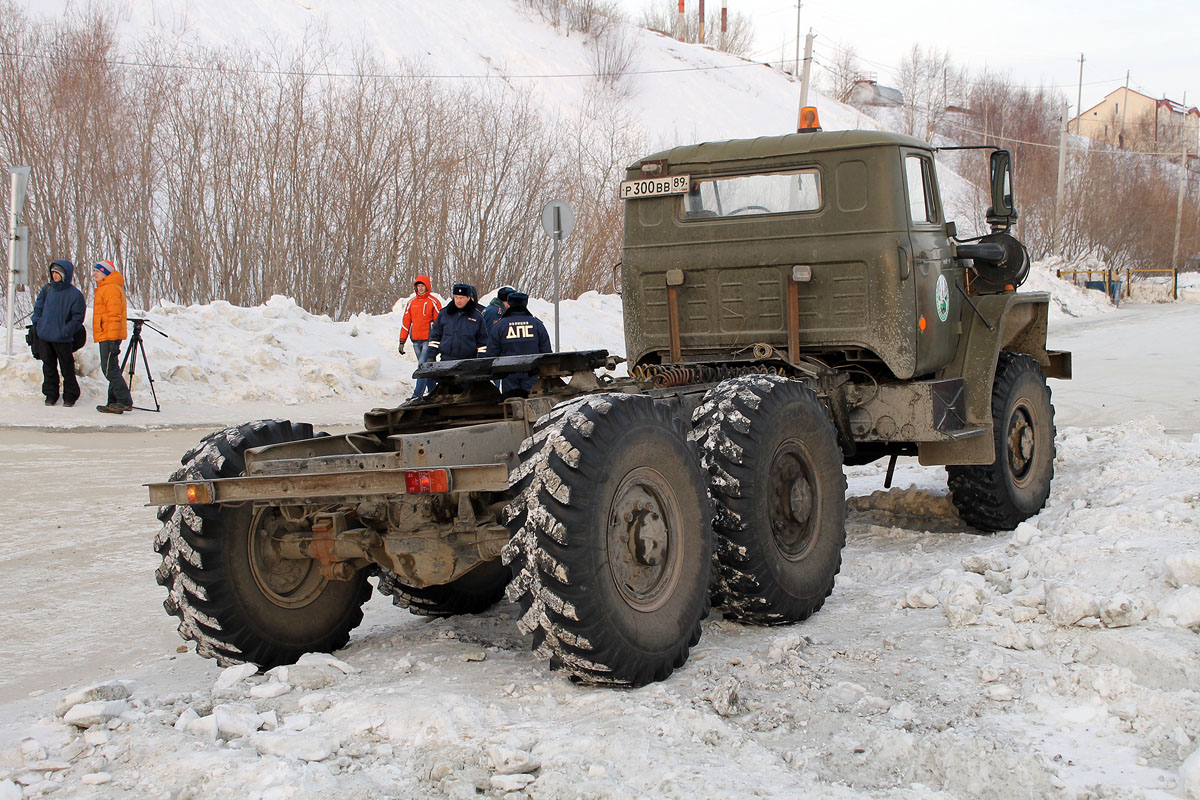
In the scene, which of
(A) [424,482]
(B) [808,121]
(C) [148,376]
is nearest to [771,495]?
(A) [424,482]

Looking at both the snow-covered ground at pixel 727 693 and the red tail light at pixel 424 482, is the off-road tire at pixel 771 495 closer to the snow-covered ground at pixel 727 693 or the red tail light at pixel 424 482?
the snow-covered ground at pixel 727 693

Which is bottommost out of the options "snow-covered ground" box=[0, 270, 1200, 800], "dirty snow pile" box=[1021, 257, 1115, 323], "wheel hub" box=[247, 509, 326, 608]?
"snow-covered ground" box=[0, 270, 1200, 800]

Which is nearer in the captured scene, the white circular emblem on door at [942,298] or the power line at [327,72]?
the white circular emblem on door at [942,298]

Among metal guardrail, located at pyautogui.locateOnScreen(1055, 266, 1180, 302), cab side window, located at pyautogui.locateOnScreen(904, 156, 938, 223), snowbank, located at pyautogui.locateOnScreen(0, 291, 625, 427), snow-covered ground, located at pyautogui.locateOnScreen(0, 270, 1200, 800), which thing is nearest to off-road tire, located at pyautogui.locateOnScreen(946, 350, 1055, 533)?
snow-covered ground, located at pyautogui.locateOnScreen(0, 270, 1200, 800)

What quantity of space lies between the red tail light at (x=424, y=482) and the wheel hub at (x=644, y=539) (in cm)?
71

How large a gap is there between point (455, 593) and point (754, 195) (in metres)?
3.24

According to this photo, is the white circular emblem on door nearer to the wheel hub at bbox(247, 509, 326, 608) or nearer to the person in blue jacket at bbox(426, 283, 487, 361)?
the wheel hub at bbox(247, 509, 326, 608)

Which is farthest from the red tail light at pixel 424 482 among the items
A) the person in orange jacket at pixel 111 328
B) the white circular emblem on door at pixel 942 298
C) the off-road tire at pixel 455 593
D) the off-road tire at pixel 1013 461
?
the person in orange jacket at pixel 111 328

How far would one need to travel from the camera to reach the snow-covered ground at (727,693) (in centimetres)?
375

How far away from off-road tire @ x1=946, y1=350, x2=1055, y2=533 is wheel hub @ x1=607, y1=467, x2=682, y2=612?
3.51 metres

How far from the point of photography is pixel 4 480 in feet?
34.1

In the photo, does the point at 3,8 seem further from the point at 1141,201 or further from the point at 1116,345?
the point at 1141,201

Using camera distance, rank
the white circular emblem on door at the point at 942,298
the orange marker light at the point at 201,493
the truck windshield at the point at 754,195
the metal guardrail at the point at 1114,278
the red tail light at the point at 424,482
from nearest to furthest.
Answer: the red tail light at the point at 424,482 < the orange marker light at the point at 201,493 < the truck windshield at the point at 754,195 < the white circular emblem on door at the point at 942,298 < the metal guardrail at the point at 1114,278

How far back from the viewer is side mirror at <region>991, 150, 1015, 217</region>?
7.63 metres
